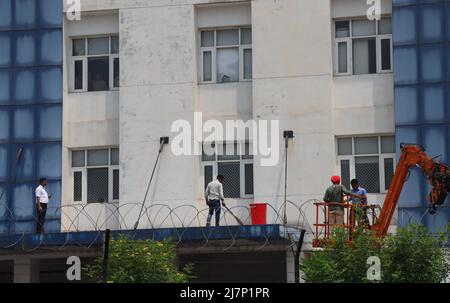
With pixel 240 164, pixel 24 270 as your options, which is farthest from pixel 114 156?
pixel 24 270

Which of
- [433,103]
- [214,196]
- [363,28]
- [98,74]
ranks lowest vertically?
[214,196]

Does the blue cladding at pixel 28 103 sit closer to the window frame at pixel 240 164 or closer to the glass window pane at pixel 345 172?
the window frame at pixel 240 164

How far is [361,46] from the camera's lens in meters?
37.4

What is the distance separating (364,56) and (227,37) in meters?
4.40

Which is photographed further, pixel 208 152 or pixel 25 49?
pixel 25 49

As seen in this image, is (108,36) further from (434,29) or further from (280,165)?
(434,29)

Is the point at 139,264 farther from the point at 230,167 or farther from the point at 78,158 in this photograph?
the point at 78,158

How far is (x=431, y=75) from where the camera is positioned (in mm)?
35875

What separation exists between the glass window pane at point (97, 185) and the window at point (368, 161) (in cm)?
756

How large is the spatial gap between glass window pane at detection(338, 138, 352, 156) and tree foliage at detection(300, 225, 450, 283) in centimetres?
703

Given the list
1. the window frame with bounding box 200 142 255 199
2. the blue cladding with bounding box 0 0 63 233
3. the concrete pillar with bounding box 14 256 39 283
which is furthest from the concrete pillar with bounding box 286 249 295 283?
the concrete pillar with bounding box 14 256 39 283

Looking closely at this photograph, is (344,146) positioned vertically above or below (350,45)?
below

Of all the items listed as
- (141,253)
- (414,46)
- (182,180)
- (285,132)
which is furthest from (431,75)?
(141,253)
